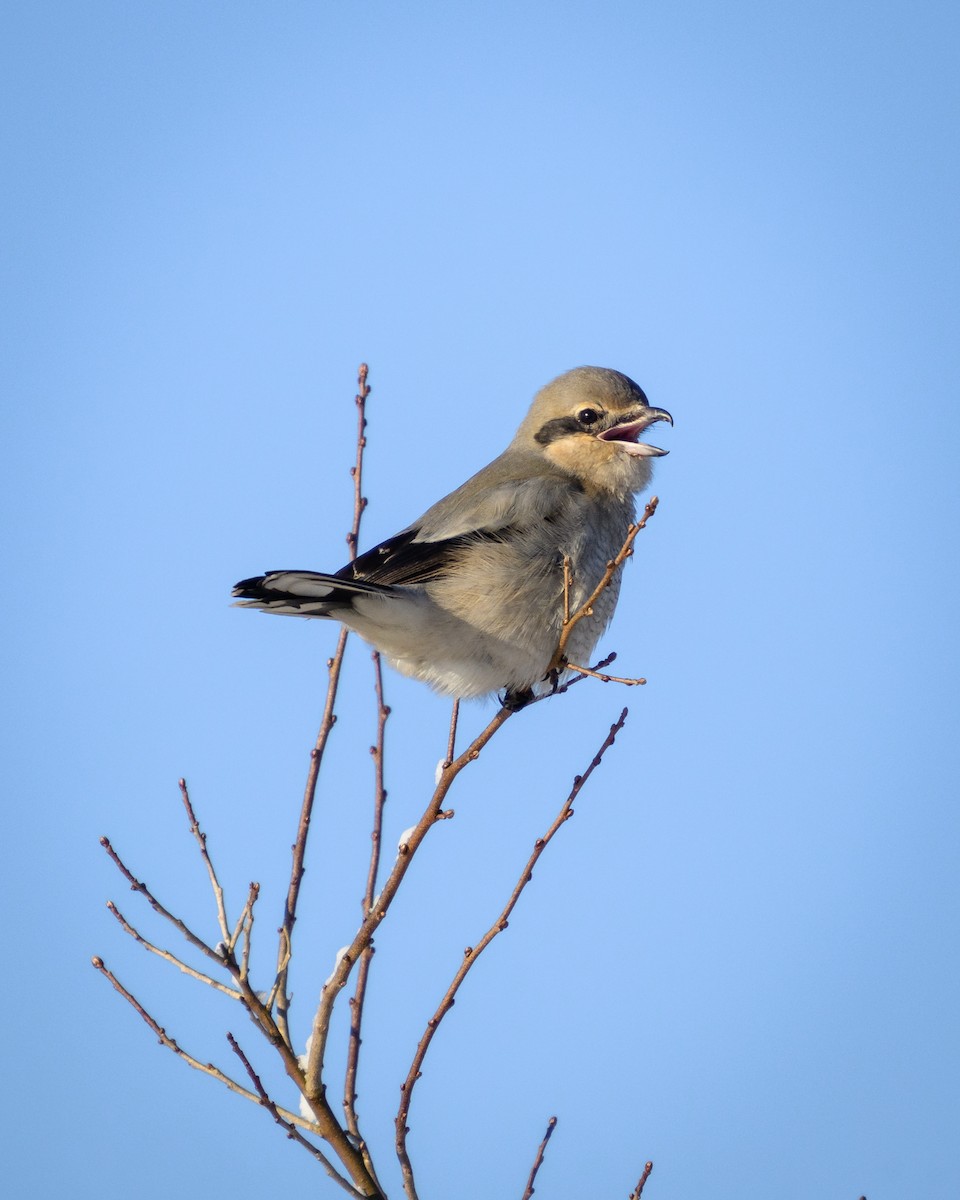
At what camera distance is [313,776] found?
10.8 ft

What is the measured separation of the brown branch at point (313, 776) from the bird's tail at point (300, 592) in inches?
4.7

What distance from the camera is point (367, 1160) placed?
2.83 meters

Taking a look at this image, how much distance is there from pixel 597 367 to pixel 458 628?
1423 millimetres

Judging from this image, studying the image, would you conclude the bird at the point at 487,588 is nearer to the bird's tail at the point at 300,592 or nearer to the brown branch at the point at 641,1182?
the bird's tail at the point at 300,592

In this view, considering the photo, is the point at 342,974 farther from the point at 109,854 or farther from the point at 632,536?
the point at 632,536

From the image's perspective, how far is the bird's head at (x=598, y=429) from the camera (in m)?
4.84

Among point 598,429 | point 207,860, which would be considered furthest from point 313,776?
point 598,429

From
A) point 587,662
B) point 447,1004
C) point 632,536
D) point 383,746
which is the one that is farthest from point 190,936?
point 587,662

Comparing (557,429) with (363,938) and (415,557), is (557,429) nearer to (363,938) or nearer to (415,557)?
(415,557)

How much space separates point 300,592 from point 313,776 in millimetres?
680

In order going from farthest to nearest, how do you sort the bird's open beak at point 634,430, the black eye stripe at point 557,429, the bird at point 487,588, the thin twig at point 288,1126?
Result: 1. the black eye stripe at point 557,429
2. the bird's open beak at point 634,430
3. the bird at point 487,588
4. the thin twig at point 288,1126

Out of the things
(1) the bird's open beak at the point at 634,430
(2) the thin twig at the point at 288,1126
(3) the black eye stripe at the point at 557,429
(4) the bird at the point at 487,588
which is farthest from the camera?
(3) the black eye stripe at the point at 557,429

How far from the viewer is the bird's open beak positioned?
4828mm

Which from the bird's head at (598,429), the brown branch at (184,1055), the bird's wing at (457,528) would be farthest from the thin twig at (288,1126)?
the bird's head at (598,429)
